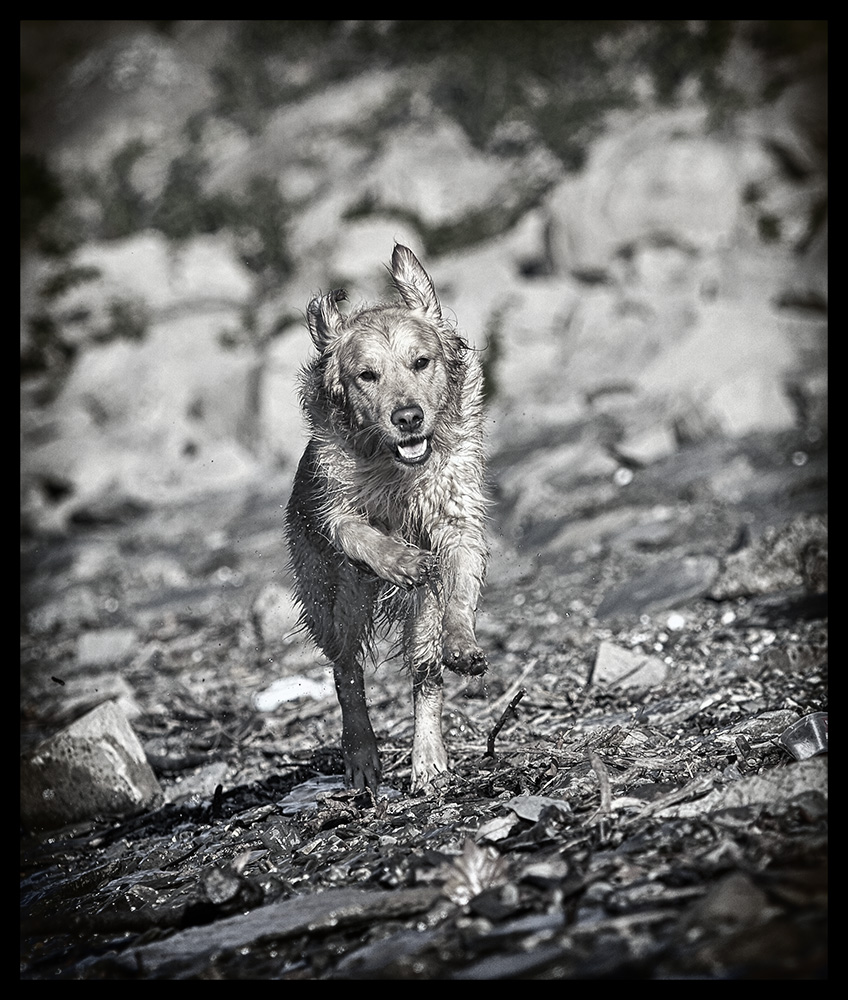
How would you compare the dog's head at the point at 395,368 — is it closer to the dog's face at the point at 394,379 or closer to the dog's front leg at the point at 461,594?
the dog's face at the point at 394,379

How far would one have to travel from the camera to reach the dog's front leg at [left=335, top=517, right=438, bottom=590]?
16.2 feet

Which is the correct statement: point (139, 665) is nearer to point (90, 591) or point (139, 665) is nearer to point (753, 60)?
point (90, 591)

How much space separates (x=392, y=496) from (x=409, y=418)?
59 centimetres

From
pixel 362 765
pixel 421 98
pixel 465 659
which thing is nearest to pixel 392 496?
pixel 465 659

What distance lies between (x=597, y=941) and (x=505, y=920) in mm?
393

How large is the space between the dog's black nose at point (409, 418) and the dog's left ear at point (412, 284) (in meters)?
0.85

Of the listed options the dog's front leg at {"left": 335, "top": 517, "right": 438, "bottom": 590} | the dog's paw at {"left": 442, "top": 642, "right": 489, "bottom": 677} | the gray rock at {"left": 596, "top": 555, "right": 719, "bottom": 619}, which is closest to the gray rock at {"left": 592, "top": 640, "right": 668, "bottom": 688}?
the gray rock at {"left": 596, "top": 555, "right": 719, "bottom": 619}

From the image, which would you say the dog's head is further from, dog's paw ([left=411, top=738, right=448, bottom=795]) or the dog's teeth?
dog's paw ([left=411, top=738, right=448, bottom=795])

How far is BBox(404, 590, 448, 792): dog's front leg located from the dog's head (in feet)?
2.83

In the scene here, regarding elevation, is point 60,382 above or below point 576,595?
above

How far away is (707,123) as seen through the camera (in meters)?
25.3

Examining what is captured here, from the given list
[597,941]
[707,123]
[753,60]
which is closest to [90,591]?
[597,941]

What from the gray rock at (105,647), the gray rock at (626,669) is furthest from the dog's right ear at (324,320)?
the gray rock at (105,647)

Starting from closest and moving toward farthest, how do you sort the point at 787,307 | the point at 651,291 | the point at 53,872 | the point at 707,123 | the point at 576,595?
the point at 53,872
the point at 576,595
the point at 787,307
the point at 651,291
the point at 707,123
